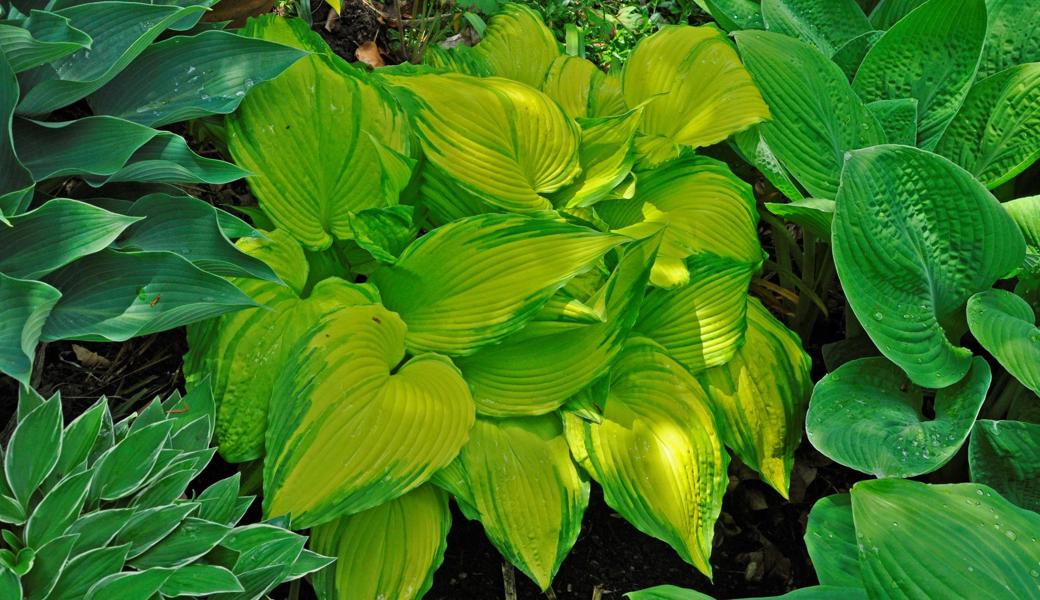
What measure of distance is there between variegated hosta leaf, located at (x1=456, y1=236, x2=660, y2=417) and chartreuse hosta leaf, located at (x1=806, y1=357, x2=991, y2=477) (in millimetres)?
387

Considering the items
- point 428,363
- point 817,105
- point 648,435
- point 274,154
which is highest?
point 817,105

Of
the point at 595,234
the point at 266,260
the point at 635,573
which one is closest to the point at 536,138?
the point at 595,234

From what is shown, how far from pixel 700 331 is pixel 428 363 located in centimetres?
53

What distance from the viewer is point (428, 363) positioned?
1.48 meters

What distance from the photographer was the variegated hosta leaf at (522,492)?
1.44 meters

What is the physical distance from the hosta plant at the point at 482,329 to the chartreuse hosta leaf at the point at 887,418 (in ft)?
0.36

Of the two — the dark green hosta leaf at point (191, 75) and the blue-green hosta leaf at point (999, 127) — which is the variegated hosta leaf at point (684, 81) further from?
the dark green hosta leaf at point (191, 75)

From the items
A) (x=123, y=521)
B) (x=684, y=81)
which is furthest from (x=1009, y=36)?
(x=123, y=521)

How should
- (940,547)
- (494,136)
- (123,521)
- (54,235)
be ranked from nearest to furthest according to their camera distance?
1. (940,547)
2. (123,521)
3. (54,235)
4. (494,136)

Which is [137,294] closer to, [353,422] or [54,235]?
[54,235]

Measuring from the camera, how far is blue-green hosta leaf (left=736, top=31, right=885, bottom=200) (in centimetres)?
178

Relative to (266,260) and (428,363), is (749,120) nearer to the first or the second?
(428,363)

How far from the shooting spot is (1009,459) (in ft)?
4.87

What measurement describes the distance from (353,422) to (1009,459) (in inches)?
43.6
